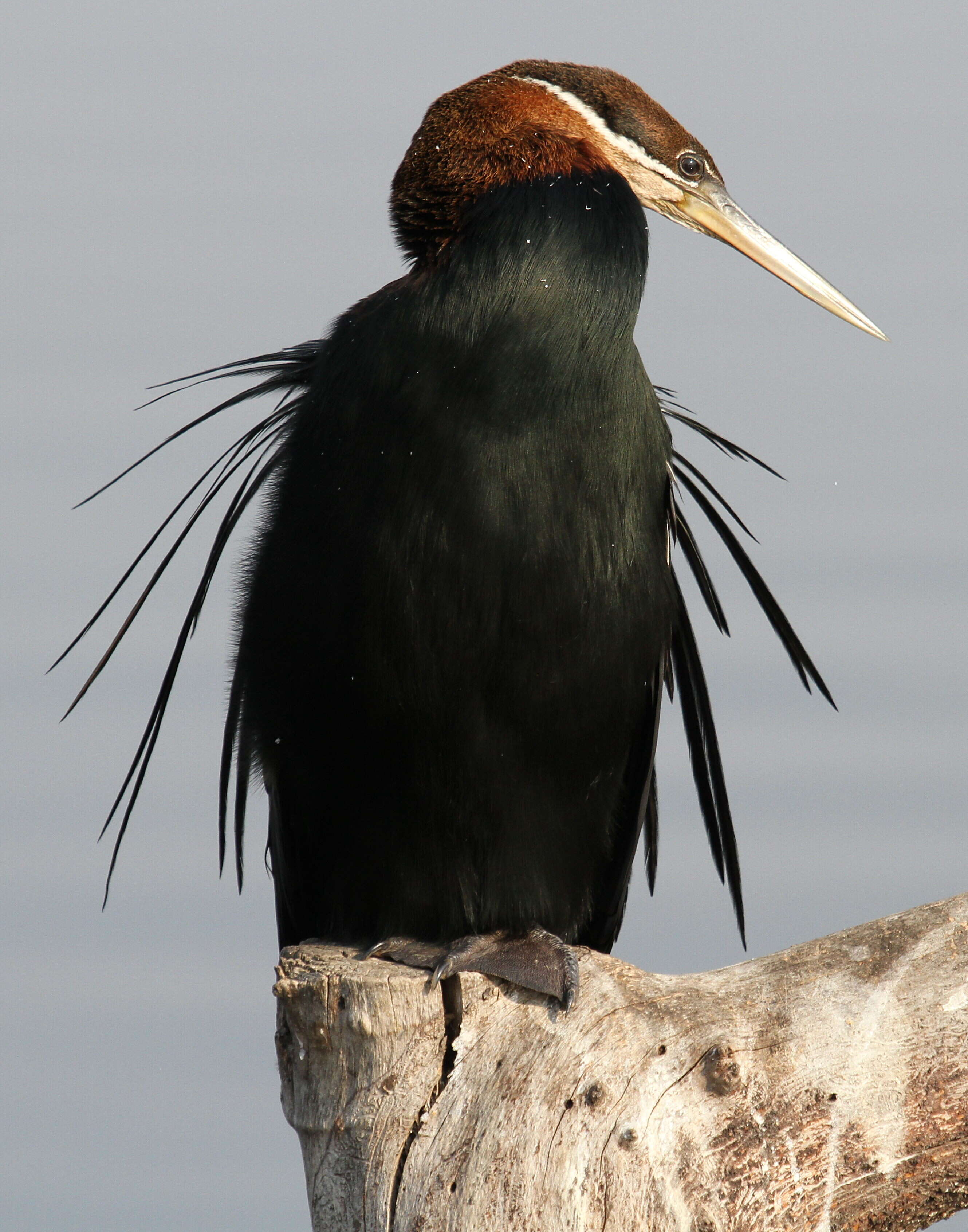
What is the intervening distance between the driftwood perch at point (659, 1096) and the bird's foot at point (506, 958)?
37 millimetres

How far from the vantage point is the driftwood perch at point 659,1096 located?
2.44m

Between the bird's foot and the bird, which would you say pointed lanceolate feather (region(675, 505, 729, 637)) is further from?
the bird's foot

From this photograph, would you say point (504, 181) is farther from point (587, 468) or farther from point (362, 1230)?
point (362, 1230)

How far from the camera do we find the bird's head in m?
2.81

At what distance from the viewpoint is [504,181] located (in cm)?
279

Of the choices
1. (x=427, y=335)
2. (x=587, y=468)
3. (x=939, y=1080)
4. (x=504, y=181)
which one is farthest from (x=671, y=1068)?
(x=504, y=181)

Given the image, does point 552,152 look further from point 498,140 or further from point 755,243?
point 755,243

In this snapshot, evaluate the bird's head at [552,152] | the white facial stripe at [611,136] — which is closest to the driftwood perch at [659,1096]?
the bird's head at [552,152]

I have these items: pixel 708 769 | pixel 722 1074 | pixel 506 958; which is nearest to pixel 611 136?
pixel 708 769

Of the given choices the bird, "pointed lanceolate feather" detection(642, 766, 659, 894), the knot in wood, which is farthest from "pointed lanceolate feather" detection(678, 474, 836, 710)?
the knot in wood

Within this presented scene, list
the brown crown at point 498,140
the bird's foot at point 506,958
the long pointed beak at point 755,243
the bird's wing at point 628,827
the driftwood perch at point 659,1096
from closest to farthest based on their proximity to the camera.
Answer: the driftwood perch at point 659,1096, the bird's foot at point 506,958, the brown crown at point 498,140, the long pointed beak at point 755,243, the bird's wing at point 628,827

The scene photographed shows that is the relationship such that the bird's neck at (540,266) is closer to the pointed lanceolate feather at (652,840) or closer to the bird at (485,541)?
the bird at (485,541)

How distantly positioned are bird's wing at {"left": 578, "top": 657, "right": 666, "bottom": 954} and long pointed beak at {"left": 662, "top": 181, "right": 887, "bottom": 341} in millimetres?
740

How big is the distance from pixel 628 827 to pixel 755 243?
119 cm
